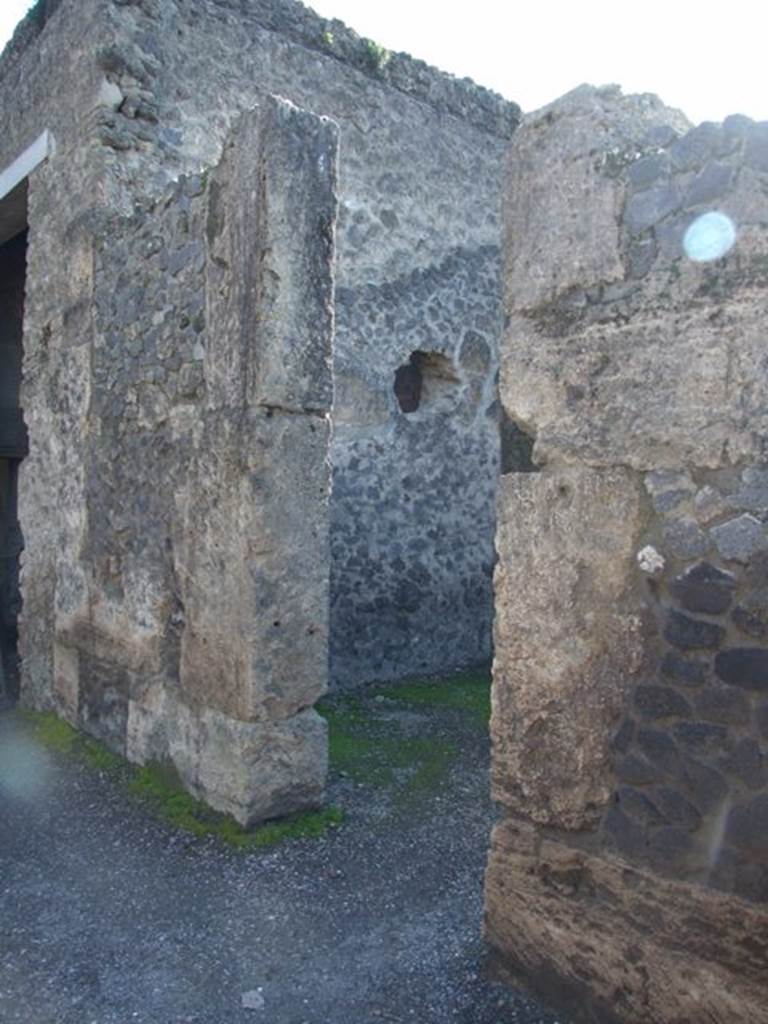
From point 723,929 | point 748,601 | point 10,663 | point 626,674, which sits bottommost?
point 10,663

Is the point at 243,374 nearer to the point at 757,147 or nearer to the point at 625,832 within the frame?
the point at 757,147

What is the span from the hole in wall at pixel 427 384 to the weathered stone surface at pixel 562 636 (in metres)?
5.29

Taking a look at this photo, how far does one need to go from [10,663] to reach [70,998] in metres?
6.00

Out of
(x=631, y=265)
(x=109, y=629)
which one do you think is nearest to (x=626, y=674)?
(x=631, y=265)

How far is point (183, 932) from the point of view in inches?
138

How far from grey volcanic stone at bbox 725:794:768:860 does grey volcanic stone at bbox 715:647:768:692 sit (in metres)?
0.28

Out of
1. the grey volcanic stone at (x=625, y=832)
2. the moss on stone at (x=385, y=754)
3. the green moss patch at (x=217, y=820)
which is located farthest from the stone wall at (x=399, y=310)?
the grey volcanic stone at (x=625, y=832)

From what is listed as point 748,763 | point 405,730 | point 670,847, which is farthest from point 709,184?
point 405,730

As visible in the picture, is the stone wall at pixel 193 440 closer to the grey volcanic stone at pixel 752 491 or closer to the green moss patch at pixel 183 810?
the green moss patch at pixel 183 810

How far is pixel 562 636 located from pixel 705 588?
1.52ft

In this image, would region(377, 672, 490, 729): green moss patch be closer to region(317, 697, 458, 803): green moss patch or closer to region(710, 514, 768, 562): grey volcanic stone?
region(317, 697, 458, 803): green moss patch

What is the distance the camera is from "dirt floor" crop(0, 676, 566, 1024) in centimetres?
304

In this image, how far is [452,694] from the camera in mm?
7223

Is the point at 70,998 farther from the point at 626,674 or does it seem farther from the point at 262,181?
the point at 262,181
